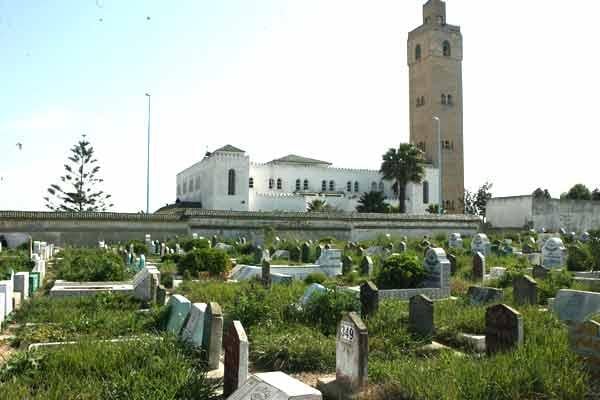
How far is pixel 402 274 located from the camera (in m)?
11.0

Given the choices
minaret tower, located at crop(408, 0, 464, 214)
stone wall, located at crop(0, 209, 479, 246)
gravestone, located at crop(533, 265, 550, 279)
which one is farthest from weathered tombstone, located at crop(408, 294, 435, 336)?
minaret tower, located at crop(408, 0, 464, 214)

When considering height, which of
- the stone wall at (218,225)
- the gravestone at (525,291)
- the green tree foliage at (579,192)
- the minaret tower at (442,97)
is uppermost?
the minaret tower at (442,97)

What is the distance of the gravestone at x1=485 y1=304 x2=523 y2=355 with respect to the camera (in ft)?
17.3

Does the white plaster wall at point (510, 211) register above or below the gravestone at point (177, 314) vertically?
above

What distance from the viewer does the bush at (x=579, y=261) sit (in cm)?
1478

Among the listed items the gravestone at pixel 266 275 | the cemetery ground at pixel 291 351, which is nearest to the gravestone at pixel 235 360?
the cemetery ground at pixel 291 351

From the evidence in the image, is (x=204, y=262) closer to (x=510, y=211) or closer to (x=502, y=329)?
(x=502, y=329)

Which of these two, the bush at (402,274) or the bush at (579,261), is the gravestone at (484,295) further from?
the bush at (579,261)

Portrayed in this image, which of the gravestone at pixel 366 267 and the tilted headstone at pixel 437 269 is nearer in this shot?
the tilted headstone at pixel 437 269

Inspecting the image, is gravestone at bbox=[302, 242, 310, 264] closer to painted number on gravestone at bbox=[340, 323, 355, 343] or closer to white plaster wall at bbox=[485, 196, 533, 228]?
painted number on gravestone at bbox=[340, 323, 355, 343]

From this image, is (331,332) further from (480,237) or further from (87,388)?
(480,237)

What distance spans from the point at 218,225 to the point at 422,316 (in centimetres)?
2795

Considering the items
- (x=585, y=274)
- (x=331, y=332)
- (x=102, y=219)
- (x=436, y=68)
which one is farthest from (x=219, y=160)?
(x=331, y=332)

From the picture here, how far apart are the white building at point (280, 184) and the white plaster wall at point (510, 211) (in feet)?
23.0
